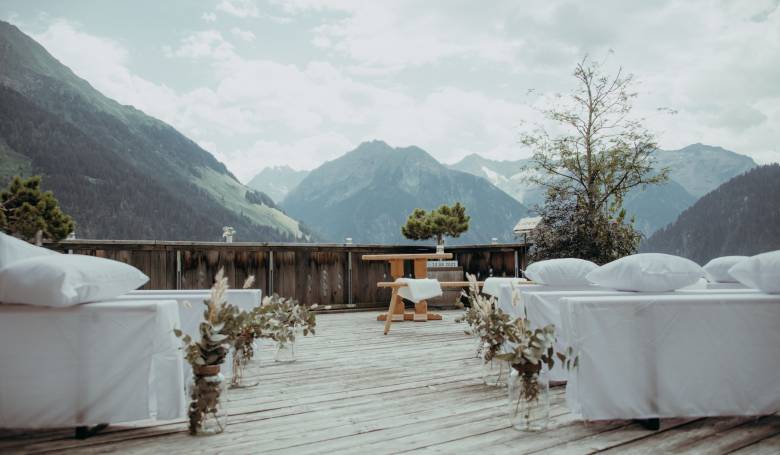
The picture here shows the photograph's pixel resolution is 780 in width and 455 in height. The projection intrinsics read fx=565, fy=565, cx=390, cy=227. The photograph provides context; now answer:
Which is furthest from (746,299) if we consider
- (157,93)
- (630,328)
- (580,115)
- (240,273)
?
(157,93)

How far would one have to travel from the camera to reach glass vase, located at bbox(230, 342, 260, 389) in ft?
10.1

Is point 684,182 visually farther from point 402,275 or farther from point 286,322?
point 286,322

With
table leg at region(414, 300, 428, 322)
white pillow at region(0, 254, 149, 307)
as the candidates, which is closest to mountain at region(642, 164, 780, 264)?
table leg at region(414, 300, 428, 322)

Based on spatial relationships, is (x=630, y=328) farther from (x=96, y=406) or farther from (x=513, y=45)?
(x=513, y=45)

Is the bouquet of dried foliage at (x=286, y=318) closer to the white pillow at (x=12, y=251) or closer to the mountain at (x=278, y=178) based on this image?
the white pillow at (x=12, y=251)

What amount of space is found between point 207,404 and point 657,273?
6.42 ft

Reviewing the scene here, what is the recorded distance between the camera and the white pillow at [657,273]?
2473mm

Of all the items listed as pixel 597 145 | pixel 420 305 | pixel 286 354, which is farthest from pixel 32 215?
pixel 597 145

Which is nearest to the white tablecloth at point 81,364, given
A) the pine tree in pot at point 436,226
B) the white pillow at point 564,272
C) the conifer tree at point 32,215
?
the white pillow at point 564,272

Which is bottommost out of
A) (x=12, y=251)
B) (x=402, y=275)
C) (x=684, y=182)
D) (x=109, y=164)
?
(x=402, y=275)

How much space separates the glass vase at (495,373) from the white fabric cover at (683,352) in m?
0.86

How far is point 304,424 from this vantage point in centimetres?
232

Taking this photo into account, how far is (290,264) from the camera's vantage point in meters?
8.17

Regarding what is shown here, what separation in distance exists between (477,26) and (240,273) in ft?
23.0
